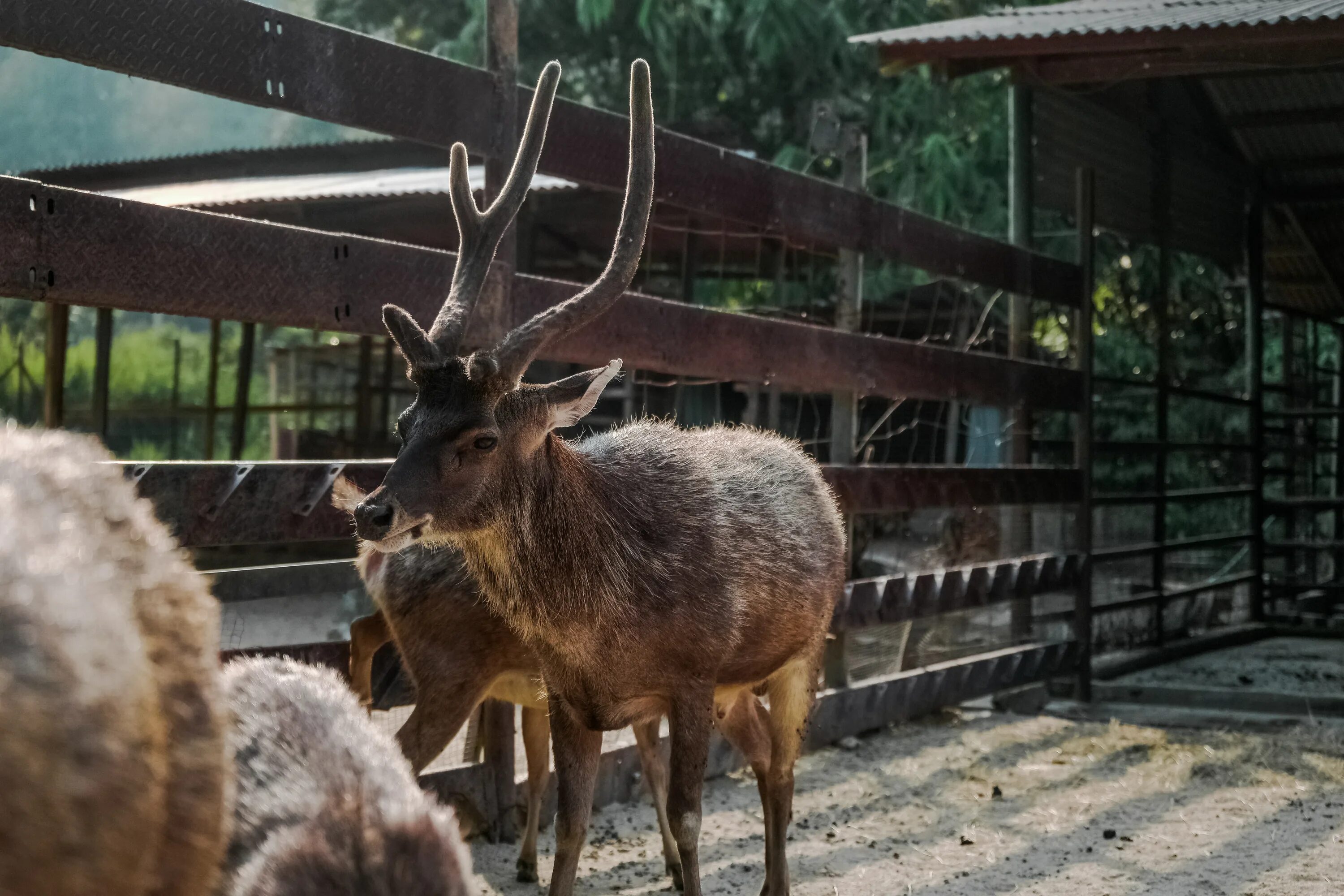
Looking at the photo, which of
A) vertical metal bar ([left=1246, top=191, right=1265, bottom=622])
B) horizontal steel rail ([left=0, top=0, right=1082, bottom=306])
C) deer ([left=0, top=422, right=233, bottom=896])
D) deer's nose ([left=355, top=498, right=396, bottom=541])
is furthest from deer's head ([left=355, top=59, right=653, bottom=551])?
vertical metal bar ([left=1246, top=191, right=1265, bottom=622])

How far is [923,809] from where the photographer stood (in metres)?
6.27

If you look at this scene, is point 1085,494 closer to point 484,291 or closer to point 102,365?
point 484,291

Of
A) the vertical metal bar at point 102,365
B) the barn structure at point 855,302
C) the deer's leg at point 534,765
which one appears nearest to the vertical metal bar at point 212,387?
the barn structure at point 855,302

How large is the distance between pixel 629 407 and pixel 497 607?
6.11m

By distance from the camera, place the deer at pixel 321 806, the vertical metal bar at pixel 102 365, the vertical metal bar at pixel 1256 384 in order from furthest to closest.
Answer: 1. the vertical metal bar at pixel 1256 384
2. the vertical metal bar at pixel 102 365
3. the deer at pixel 321 806

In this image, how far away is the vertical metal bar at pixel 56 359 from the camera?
409 inches

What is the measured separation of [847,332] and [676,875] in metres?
2.88

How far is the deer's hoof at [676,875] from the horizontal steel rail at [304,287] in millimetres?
1851

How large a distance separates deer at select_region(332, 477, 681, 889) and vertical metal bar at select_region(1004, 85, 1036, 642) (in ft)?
15.2

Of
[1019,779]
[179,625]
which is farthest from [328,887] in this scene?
[1019,779]

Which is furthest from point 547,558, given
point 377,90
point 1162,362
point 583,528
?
point 1162,362

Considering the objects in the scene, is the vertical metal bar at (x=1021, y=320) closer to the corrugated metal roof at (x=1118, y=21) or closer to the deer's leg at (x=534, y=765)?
the corrugated metal roof at (x=1118, y=21)

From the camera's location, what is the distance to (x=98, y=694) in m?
1.53

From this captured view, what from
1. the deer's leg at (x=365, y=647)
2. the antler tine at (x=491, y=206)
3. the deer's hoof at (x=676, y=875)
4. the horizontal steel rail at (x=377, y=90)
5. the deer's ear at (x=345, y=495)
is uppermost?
the horizontal steel rail at (x=377, y=90)
